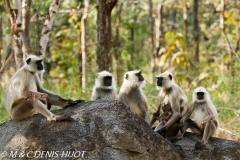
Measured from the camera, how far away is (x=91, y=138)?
4785mm

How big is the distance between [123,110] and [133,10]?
1597cm

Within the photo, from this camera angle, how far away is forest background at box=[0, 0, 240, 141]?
30.9 ft

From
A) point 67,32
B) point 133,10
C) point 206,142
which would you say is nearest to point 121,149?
point 206,142

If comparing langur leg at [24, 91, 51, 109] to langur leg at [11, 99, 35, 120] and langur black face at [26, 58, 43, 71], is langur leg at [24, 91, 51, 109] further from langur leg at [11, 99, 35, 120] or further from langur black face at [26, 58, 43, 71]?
langur black face at [26, 58, 43, 71]

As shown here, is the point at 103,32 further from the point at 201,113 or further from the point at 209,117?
the point at 209,117

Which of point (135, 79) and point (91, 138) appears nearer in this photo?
point (91, 138)

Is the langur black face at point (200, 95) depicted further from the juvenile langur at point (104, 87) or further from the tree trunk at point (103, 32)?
the tree trunk at point (103, 32)

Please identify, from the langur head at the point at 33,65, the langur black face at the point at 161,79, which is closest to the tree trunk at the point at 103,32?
Answer: the langur black face at the point at 161,79

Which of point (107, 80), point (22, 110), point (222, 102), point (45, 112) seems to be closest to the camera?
point (45, 112)

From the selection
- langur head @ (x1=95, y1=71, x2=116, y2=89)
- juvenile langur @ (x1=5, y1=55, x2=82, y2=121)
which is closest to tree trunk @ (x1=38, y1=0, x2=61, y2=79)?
A: langur head @ (x1=95, y1=71, x2=116, y2=89)

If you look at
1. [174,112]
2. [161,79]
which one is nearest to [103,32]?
[161,79]

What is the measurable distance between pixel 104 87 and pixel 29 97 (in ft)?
5.34

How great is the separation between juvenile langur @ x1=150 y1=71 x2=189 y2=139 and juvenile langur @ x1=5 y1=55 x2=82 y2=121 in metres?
1.32

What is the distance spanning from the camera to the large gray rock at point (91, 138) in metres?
4.71
